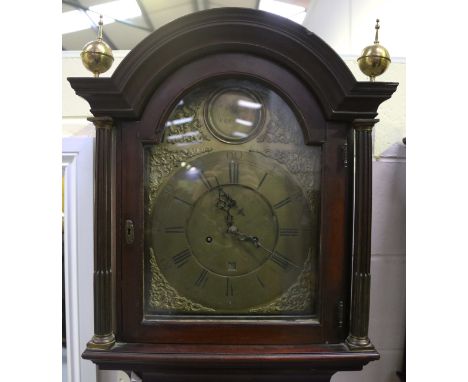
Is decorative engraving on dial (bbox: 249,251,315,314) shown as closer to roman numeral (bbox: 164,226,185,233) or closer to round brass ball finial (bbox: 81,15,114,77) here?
roman numeral (bbox: 164,226,185,233)

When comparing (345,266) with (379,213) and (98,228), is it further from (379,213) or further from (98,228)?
(98,228)

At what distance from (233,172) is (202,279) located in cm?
21

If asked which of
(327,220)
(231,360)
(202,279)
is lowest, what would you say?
(231,360)

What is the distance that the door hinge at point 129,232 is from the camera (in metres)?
0.55

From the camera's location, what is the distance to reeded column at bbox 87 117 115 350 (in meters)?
0.53

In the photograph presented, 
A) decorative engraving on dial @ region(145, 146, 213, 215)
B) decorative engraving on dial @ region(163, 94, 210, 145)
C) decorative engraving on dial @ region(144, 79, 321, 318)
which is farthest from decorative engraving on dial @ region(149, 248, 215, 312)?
decorative engraving on dial @ region(163, 94, 210, 145)

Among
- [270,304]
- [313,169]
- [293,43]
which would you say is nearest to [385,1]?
[293,43]

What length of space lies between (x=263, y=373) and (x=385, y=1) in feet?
3.12

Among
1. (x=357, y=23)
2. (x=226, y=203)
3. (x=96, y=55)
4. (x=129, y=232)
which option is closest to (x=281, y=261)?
(x=226, y=203)

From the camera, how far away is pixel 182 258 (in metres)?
0.56

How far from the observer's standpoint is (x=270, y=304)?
0.57 m

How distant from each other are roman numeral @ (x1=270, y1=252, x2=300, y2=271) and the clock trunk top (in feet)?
0.92

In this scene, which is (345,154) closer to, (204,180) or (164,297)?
(204,180)

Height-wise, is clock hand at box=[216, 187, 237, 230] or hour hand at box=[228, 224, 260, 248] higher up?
clock hand at box=[216, 187, 237, 230]
